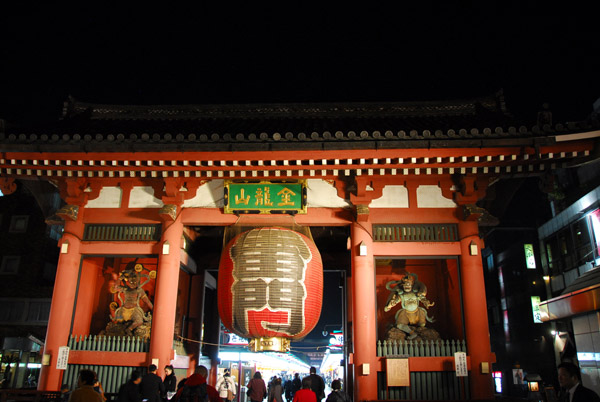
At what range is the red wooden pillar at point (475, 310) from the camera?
7.98 meters

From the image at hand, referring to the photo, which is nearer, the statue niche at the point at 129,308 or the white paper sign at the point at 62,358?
the white paper sign at the point at 62,358

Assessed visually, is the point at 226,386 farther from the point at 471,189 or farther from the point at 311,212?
the point at 471,189

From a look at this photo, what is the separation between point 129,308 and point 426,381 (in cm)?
→ 655

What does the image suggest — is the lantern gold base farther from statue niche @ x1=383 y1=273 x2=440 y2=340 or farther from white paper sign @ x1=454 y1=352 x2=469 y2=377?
white paper sign @ x1=454 y1=352 x2=469 y2=377

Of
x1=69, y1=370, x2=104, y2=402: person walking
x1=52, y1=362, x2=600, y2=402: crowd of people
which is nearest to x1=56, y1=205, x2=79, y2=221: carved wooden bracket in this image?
x1=52, y1=362, x2=600, y2=402: crowd of people

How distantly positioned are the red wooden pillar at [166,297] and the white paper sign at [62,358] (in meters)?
1.71

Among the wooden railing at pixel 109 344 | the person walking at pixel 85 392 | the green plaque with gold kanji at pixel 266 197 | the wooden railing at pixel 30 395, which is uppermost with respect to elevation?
the green plaque with gold kanji at pixel 266 197

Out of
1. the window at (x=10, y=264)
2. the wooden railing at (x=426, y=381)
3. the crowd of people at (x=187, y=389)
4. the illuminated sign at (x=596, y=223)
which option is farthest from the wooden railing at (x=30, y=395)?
the window at (x=10, y=264)

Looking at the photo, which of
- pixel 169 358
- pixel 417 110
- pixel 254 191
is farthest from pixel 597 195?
pixel 169 358

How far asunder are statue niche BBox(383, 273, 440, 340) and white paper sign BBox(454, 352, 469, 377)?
110cm

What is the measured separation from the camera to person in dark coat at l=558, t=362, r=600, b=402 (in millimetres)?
4211

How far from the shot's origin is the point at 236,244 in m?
8.24

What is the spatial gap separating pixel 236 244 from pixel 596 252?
54.1ft

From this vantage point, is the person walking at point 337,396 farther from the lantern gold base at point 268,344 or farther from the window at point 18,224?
the window at point 18,224
